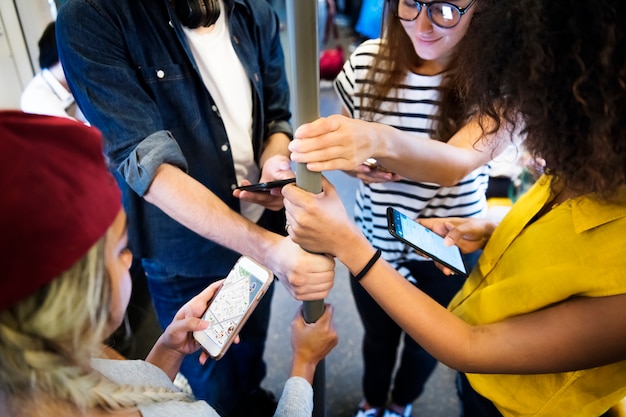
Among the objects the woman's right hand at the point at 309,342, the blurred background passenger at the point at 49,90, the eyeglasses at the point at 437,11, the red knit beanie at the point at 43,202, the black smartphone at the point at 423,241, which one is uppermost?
the eyeglasses at the point at 437,11

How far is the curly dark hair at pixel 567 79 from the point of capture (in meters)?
0.53

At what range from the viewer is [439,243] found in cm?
90

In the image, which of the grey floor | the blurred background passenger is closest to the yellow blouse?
the grey floor

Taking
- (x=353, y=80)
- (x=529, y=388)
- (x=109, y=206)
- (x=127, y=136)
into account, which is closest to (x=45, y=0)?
(x=127, y=136)

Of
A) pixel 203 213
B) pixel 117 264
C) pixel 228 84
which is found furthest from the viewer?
pixel 228 84

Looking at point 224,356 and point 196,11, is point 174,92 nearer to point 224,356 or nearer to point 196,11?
point 196,11

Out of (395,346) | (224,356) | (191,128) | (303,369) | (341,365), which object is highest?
(191,128)

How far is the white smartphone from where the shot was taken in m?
0.81

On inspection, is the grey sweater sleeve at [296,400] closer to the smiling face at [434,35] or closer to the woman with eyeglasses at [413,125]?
the woman with eyeglasses at [413,125]

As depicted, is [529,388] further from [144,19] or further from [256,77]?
[144,19]

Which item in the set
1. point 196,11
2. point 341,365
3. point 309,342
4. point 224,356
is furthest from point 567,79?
point 341,365

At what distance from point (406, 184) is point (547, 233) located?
43 cm

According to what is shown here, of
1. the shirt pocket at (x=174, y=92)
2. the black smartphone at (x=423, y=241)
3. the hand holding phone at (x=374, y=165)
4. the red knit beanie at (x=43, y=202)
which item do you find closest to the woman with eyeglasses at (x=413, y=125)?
the hand holding phone at (x=374, y=165)

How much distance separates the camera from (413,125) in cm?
109
